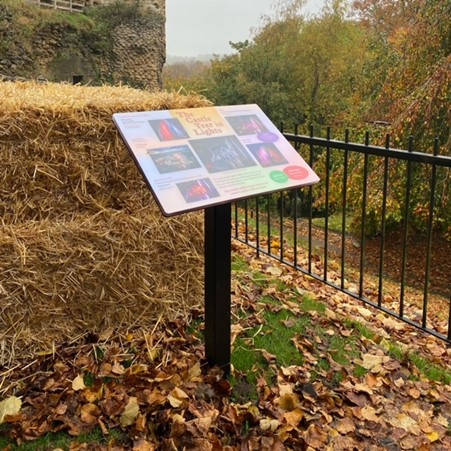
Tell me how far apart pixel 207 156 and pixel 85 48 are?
2089cm

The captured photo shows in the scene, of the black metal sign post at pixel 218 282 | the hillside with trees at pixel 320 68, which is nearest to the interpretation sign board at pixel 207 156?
the black metal sign post at pixel 218 282

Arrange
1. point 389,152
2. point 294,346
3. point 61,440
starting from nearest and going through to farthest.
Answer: point 61,440 < point 294,346 < point 389,152

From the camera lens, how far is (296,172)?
271 centimetres

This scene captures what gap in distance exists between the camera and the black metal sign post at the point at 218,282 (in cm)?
254

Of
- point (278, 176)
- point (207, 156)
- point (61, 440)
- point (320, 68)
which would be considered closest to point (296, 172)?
point (278, 176)

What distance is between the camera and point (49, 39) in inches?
792

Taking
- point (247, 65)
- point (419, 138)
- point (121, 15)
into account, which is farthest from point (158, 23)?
point (419, 138)

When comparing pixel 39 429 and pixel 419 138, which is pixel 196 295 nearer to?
pixel 39 429

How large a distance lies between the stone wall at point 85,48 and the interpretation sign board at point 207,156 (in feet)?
59.3

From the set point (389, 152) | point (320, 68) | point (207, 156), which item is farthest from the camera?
point (320, 68)

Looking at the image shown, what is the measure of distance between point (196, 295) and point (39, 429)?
136cm

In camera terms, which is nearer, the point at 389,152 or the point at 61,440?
the point at 61,440

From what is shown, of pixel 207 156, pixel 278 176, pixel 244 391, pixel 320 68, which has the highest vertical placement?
pixel 320 68

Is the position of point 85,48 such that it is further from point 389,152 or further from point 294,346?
point 294,346
